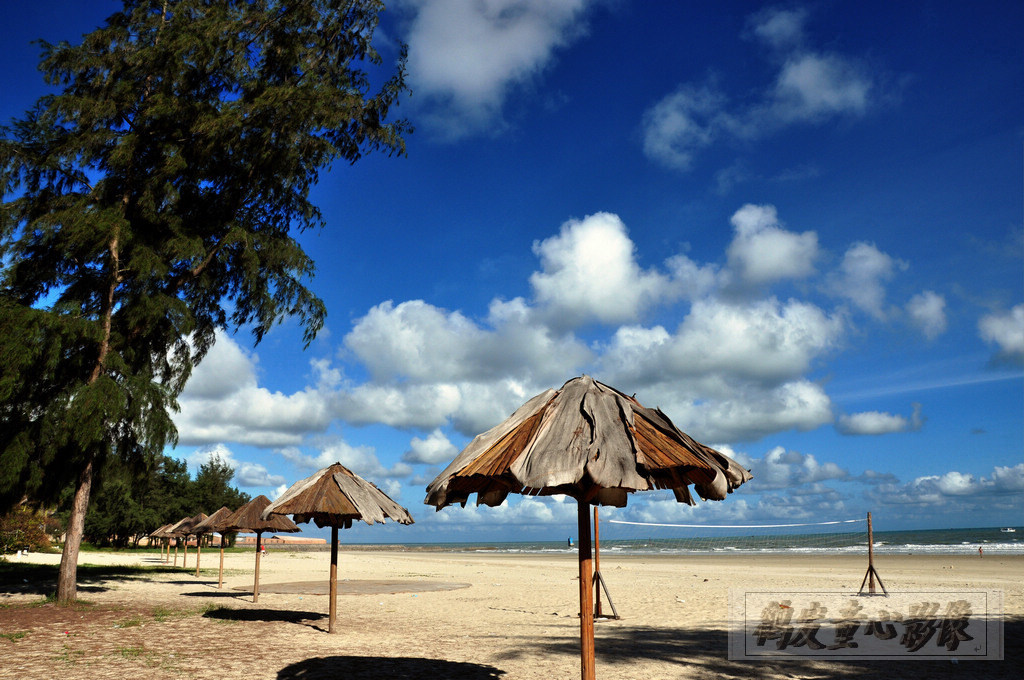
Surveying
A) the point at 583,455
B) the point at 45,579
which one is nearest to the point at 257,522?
the point at 45,579

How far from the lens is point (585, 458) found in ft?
14.7

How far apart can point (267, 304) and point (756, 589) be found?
18509 mm

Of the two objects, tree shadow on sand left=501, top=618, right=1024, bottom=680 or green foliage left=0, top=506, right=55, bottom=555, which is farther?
green foliage left=0, top=506, right=55, bottom=555

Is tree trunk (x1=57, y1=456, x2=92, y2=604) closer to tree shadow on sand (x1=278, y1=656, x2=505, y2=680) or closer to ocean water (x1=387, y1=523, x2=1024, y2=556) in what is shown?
tree shadow on sand (x1=278, y1=656, x2=505, y2=680)

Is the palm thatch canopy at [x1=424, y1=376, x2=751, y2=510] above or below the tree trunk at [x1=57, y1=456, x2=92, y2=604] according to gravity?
above

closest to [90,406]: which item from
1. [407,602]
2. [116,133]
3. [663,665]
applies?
[116,133]

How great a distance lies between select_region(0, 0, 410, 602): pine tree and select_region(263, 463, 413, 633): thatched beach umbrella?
703 centimetres

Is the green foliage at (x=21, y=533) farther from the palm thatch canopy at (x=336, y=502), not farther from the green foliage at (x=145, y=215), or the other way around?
the palm thatch canopy at (x=336, y=502)

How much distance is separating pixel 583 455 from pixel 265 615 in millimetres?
12299

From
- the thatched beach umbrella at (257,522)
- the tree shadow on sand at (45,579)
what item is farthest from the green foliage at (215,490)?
the thatched beach umbrella at (257,522)

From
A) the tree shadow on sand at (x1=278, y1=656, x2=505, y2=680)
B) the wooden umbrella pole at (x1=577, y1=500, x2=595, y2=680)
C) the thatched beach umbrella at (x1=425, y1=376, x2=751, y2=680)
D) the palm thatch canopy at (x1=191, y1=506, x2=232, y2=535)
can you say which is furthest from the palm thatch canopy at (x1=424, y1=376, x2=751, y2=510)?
the palm thatch canopy at (x1=191, y1=506, x2=232, y2=535)

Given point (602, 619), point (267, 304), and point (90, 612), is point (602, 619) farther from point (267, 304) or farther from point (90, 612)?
point (267, 304)

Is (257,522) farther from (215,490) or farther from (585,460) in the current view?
(215,490)

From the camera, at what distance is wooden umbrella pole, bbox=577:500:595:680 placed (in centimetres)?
498
